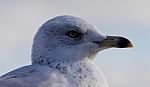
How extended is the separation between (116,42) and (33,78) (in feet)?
5.21

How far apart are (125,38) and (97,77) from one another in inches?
36.7

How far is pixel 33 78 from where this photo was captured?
17.5 m

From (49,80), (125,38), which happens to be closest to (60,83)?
(49,80)

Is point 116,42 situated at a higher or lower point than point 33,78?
higher

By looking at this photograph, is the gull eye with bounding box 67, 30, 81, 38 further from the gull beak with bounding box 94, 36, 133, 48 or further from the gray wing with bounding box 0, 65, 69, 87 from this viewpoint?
the gray wing with bounding box 0, 65, 69, 87

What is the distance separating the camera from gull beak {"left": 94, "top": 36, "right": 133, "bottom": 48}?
1836 cm

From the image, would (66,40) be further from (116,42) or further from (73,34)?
(116,42)

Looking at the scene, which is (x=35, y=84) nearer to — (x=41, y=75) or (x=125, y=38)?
(x=41, y=75)

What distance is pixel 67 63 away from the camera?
708 inches

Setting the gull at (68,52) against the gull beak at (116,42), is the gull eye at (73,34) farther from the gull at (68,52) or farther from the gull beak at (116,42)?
the gull beak at (116,42)

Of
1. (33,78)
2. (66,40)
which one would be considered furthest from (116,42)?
(33,78)

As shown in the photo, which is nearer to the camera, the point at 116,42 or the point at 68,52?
the point at 68,52

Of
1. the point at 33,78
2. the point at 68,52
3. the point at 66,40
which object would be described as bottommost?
the point at 33,78

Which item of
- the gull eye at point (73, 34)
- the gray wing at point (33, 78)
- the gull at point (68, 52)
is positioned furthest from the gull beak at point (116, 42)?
the gray wing at point (33, 78)
